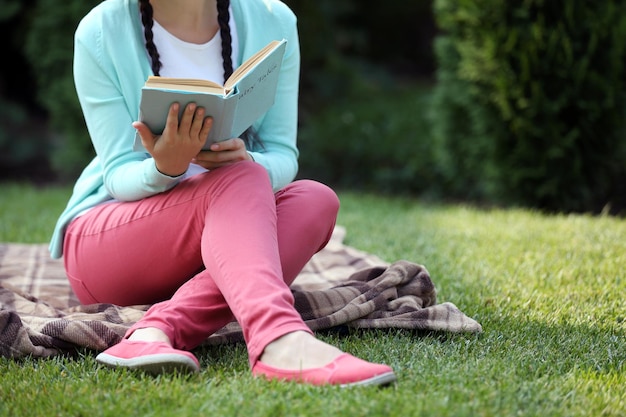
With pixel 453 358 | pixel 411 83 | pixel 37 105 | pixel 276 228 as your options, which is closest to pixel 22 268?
pixel 276 228

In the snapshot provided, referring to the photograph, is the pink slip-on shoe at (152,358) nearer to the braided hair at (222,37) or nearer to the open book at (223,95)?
the open book at (223,95)

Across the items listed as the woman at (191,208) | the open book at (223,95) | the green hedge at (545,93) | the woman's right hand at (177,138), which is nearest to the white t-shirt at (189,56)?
the woman at (191,208)

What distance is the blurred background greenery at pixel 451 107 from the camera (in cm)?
399

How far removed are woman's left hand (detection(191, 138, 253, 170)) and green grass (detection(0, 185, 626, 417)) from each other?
46cm

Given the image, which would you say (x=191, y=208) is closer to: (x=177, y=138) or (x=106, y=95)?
(x=177, y=138)

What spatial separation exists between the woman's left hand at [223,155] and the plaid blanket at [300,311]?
0.42 m

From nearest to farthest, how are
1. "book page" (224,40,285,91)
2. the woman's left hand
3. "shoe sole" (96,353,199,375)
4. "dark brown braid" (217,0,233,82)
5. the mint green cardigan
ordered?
1. "shoe sole" (96,353,199,375)
2. "book page" (224,40,285,91)
3. the woman's left hand
4. the mint green cardigan
5. "dark brown braid" (217,0,233,82)

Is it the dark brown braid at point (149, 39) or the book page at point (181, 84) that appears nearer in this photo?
the book page at point (181, 84)

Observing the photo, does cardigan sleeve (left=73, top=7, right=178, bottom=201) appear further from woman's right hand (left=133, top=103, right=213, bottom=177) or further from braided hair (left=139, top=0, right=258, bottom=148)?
woman's right hand (left=133, top=103, right=213, bottom=177)

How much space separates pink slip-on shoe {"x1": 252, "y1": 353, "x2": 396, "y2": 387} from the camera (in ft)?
5.03

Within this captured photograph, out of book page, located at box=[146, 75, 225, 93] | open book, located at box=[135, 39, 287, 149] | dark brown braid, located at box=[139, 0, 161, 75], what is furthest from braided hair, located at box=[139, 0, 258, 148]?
book page, located at box=[146, 75, 225, 93]

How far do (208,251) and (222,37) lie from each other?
0.71m

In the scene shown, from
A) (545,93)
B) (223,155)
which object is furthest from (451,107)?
(223,155)

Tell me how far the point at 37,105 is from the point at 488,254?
5098mm
